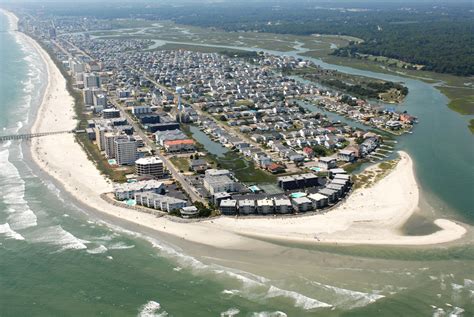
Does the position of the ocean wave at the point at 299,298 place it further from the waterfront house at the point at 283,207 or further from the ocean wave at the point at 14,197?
the ocean wave at the point at 14,197

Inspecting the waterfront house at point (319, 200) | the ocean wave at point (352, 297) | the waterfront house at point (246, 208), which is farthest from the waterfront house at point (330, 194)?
the ocean wave at point (352, 297)

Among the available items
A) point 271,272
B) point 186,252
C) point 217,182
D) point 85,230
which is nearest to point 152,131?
point 217,182

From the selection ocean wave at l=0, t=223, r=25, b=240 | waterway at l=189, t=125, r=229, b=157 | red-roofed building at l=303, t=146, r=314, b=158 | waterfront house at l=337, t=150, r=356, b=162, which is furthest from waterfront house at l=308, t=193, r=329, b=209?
ocean wave at l=0, t=223, r=25, b=240

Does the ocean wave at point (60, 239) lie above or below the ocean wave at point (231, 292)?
above

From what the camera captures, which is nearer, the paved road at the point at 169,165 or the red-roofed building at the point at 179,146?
the paved road at the point at 169,165

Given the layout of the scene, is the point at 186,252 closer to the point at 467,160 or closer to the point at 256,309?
the point at 256,309
